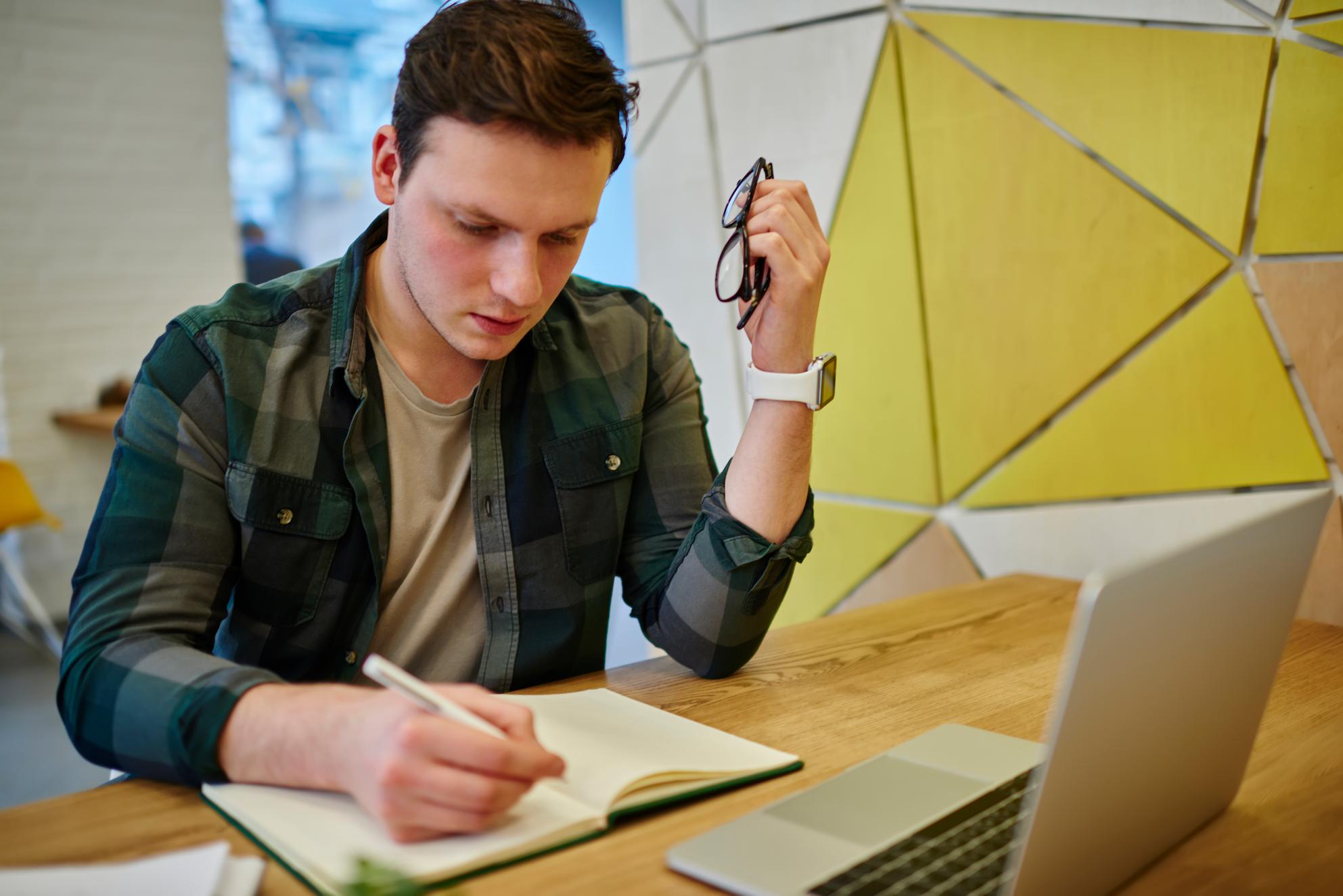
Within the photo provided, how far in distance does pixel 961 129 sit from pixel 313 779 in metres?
1.45

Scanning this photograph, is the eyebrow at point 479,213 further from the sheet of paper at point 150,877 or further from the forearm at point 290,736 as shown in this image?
the sheet of paper at point 150,877

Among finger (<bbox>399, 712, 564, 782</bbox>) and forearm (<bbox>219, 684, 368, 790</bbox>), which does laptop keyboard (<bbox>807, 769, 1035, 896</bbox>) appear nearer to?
finger (<bbox>399, 712, 564, 782</bbox>)

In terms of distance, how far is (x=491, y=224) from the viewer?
1.16 meters

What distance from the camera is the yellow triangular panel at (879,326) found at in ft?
6.42

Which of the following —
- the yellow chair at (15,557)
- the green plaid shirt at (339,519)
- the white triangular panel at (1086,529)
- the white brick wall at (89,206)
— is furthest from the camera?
the white brick wall at (89,206)

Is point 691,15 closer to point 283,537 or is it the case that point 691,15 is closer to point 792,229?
point 792,229

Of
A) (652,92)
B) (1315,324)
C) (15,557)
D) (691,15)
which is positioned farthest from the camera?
(15,557)

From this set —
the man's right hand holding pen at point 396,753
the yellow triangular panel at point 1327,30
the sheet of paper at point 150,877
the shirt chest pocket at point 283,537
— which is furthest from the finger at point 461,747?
the yellow triangular panel at point 1327,30

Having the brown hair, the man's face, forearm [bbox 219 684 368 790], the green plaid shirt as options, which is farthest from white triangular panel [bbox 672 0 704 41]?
forearm [bbox 219 684 368 790]

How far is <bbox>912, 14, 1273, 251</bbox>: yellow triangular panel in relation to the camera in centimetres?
156

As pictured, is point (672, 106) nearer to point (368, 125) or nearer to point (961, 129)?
point (961, 129)

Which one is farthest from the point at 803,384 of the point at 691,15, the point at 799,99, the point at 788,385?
the point at 691,15

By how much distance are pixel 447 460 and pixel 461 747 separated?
0.60 metres

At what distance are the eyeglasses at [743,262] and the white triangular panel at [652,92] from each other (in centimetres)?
108
